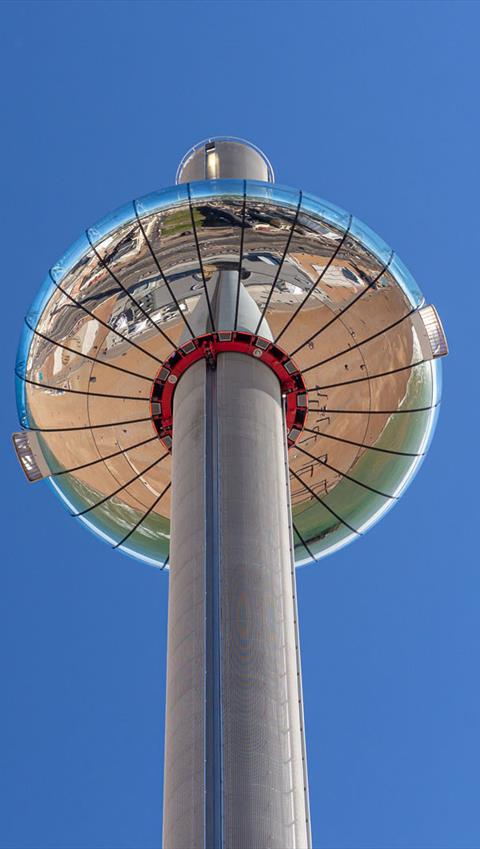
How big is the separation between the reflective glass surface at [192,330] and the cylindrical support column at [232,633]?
204 cm

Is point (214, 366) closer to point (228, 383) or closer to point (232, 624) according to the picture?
point (228, 383)

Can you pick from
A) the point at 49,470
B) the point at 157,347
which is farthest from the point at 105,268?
the point at 49,470

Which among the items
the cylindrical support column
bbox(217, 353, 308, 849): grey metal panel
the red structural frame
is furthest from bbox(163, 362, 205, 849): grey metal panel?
the red structural frame

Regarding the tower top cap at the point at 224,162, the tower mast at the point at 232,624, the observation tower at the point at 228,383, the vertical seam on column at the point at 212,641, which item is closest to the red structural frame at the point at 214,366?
the observation tower at the point at 228,383

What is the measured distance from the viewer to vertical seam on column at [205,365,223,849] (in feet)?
38.8

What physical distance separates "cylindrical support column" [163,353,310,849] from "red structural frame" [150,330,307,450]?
579 mm

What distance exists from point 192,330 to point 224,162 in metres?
5.69

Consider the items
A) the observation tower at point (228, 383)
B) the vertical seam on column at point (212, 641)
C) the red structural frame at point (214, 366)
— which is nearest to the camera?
the vertical seam on column at point (212, 641)

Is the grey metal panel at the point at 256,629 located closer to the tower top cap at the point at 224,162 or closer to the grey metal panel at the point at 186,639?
the grey metal panel at the point at 186,639

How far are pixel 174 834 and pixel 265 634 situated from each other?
8.19ft

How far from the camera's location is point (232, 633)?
43.6 ft

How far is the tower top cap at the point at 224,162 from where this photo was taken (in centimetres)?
2175

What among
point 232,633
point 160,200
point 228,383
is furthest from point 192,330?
point 232,633

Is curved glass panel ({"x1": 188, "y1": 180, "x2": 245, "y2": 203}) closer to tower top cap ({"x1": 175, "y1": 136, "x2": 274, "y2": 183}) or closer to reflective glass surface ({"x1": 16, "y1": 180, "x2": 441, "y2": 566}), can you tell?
reflective glass surface ({"x1": 16, "y1": 180, "x2": 441, "y2": 566})
